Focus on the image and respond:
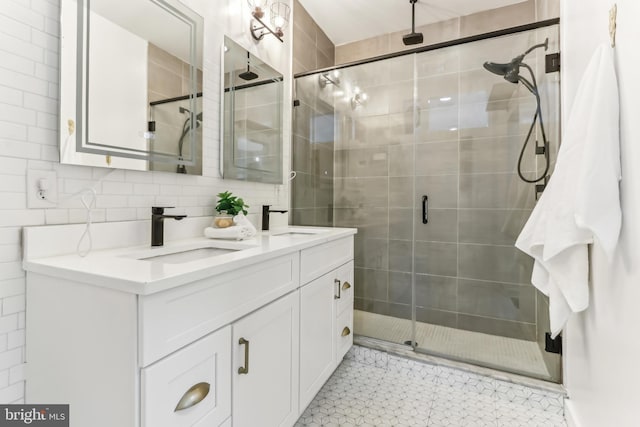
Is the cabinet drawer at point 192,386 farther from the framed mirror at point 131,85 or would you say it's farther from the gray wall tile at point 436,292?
the gray wall tile at point 436,292

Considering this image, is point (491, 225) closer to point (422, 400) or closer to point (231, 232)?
point (422, 400)

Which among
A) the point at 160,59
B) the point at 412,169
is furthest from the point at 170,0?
the point at 412,169

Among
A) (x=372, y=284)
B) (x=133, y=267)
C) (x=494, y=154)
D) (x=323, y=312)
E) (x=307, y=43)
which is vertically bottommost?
(x=372, y=284)

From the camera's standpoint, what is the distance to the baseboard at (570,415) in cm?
140

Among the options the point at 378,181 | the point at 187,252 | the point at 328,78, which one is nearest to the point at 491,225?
the point at 378,181

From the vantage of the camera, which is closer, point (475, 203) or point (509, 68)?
point (509, 68)

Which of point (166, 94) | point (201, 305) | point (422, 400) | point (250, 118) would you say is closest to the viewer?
point (201, 305)

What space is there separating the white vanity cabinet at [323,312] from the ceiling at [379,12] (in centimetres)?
202

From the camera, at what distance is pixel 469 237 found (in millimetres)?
2453

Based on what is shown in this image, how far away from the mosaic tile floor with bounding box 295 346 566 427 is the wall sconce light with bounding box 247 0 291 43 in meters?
2.23

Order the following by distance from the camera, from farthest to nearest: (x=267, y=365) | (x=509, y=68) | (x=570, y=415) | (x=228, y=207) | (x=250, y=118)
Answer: (x=509, y=68), (x=250, y=118), (x=228, y=207), (x=570, y=415), (x=267, y=365)

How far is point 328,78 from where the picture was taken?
2.64 meters

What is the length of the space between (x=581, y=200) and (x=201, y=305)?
1.24 m

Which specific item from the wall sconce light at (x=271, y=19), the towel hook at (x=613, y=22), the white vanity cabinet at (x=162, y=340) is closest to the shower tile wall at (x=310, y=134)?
the wall sconce light at (x=271, y=19)
